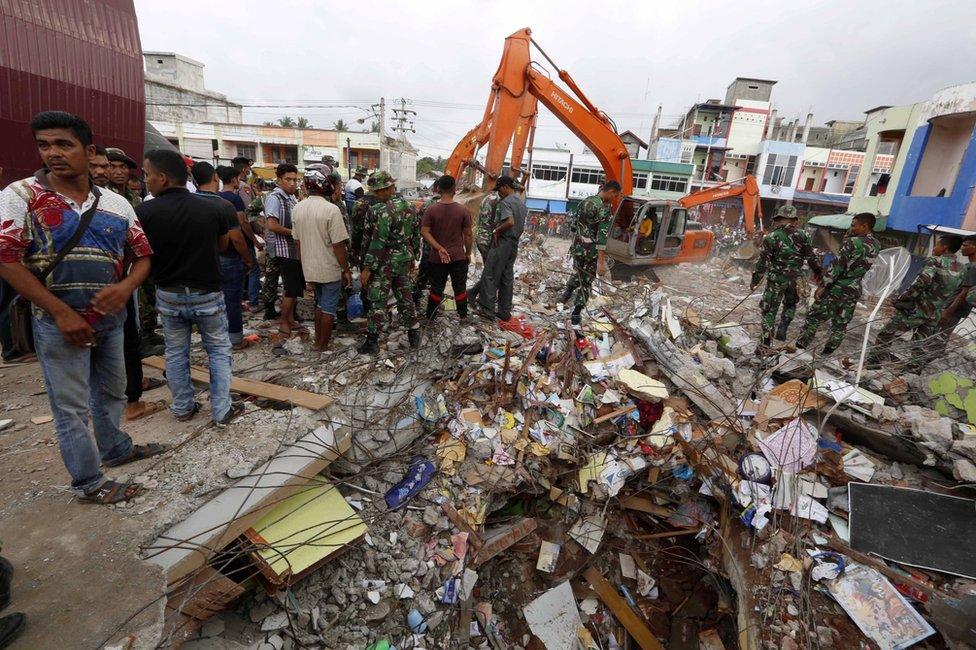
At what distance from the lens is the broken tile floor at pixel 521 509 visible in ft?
6.98

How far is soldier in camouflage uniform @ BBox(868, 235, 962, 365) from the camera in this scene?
4902 mm

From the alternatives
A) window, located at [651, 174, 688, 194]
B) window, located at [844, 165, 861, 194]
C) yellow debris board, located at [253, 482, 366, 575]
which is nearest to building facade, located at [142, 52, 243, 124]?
window, located at [651, 174, 688, 194]

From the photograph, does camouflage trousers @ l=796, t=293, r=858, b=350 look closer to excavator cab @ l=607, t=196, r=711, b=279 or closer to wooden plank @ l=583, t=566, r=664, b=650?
excavator cab @ l=607, t=196, r=711, b=279

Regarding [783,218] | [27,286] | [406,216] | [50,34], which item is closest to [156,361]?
[27,286]

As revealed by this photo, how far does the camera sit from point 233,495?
2.37 meters

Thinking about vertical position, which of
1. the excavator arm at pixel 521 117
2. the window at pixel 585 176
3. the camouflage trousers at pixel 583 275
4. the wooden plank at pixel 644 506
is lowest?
the wooden plank at pixel 644 506

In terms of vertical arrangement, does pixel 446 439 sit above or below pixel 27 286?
below

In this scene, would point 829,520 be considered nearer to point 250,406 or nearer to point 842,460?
point 842,460

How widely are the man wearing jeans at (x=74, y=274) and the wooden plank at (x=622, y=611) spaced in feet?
10.9

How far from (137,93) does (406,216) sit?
441cm

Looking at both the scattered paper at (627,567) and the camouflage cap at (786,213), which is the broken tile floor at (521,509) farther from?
the camouflage cap at (786,213)

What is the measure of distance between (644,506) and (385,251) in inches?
126

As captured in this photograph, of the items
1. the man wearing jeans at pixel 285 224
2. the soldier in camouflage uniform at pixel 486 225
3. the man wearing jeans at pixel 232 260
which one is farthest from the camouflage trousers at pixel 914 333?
the man wearing jeans at pixel 232 260

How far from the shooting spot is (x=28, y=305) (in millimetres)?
1929
